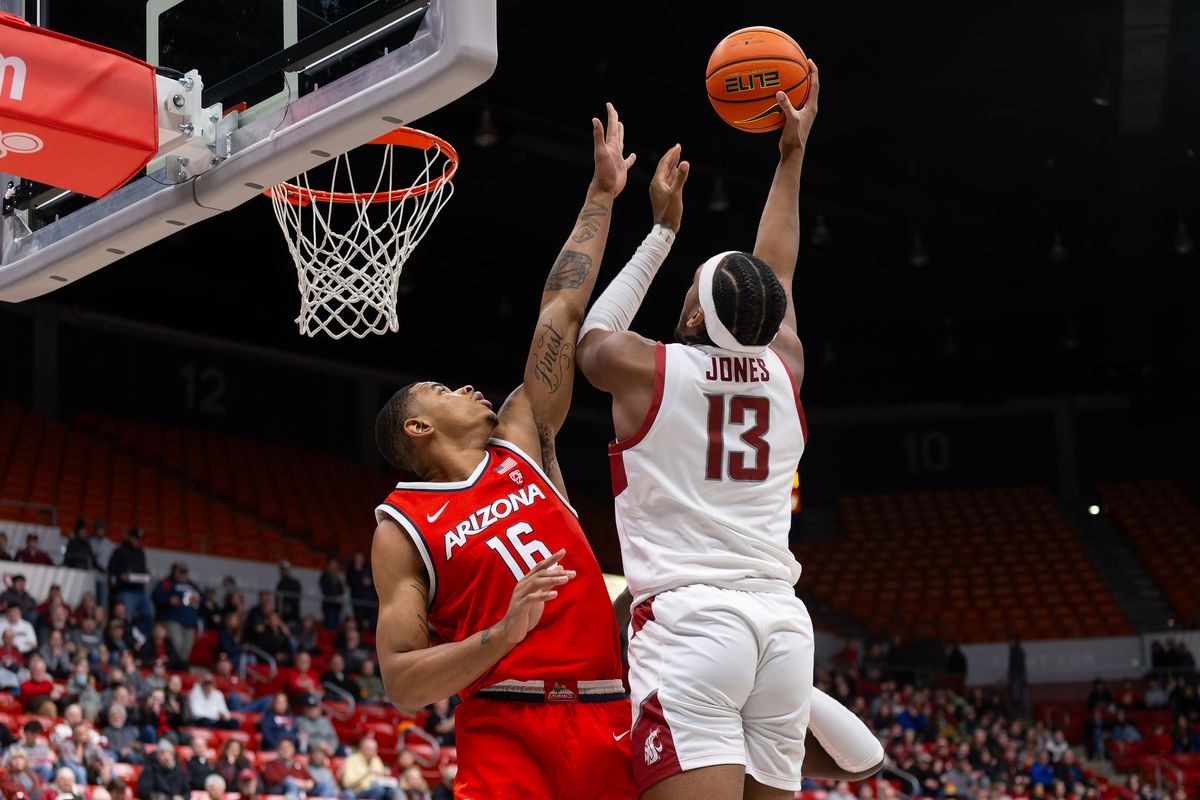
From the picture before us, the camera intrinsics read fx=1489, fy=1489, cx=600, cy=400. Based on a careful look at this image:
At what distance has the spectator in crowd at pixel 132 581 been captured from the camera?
1415 centimetres

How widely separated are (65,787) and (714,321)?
732 cm

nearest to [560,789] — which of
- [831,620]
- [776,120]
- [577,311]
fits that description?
[577,311]

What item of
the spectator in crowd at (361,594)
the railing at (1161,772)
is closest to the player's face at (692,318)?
the spectator in crowd at (361,594)

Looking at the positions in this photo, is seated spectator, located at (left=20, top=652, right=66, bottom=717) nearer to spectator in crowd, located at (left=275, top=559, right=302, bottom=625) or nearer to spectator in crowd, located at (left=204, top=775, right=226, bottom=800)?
spectator in crowd, located at (left=204, top=775, right=226, bottom=800)

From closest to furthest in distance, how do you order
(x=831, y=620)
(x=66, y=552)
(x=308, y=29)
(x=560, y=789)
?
1. (x=560, y=789)
2. (x=308, y=29)
3. (x=66, y=552)
4. (x=831, y=620)

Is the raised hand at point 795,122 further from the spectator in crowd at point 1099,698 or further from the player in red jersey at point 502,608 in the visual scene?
the spectator in crowd at point 1099,698

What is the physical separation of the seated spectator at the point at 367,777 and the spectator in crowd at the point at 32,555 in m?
4.69

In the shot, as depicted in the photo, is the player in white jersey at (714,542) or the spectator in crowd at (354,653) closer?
the player in white jersey at (714,542)

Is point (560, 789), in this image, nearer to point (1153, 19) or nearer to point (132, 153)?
point (132, 153)

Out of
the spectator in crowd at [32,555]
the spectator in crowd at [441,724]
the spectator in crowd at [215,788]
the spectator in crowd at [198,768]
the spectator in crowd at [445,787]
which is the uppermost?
the spectator in crowd at [32,555]

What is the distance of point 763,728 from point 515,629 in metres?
0.60

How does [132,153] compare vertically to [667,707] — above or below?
above

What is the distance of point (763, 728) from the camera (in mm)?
3273

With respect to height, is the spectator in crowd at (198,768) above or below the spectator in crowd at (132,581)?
below
